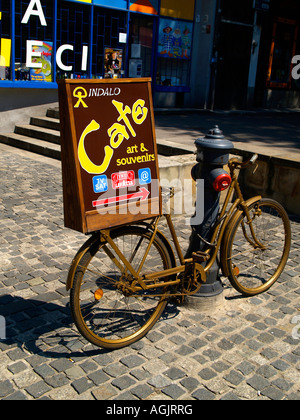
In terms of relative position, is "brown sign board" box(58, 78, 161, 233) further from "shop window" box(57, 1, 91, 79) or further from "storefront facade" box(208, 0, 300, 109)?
"storefront facade" box(208, 0, 300, 109)

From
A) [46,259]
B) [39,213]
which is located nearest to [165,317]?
[46,259]

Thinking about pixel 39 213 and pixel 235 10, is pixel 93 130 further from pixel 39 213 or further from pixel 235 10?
pixel 235 10

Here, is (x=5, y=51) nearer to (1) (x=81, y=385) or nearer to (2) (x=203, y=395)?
(1) (x=81, y=385)

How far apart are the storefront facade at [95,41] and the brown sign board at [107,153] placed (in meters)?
8.47

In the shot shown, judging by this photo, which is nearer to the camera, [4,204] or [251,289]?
[251,289]

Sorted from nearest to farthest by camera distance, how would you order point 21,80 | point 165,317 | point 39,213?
point 165,317 → point 39,213 → point 21,80

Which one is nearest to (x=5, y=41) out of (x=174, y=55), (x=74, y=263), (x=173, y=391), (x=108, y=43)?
(x=108, y=43)

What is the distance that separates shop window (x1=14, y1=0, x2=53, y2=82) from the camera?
10.9 metres

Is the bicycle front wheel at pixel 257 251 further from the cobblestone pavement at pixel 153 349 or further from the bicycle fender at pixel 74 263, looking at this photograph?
the bicycle fender at pixel 74 263

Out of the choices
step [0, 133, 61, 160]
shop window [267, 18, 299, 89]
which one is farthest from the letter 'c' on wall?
shop window [267, 18, 299, 89]

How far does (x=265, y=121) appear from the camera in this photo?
13602mm

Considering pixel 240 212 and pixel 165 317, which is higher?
pixel 240 212

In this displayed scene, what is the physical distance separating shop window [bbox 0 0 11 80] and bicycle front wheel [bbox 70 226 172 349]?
317 inches
